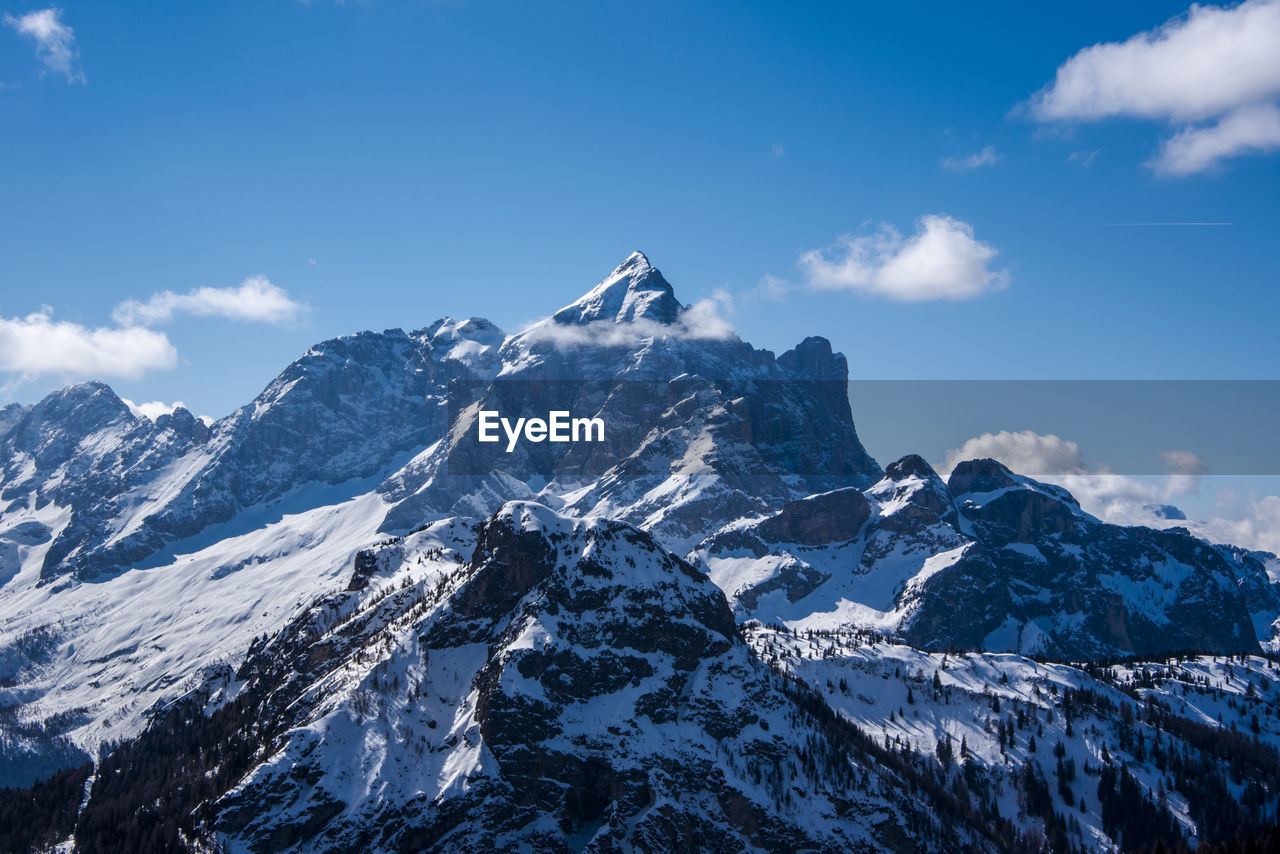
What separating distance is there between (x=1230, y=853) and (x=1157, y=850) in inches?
474

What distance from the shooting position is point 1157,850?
169625mm

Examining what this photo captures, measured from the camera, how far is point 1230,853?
522 ft

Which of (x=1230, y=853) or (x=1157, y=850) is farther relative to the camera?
(x=1157, y=850)
